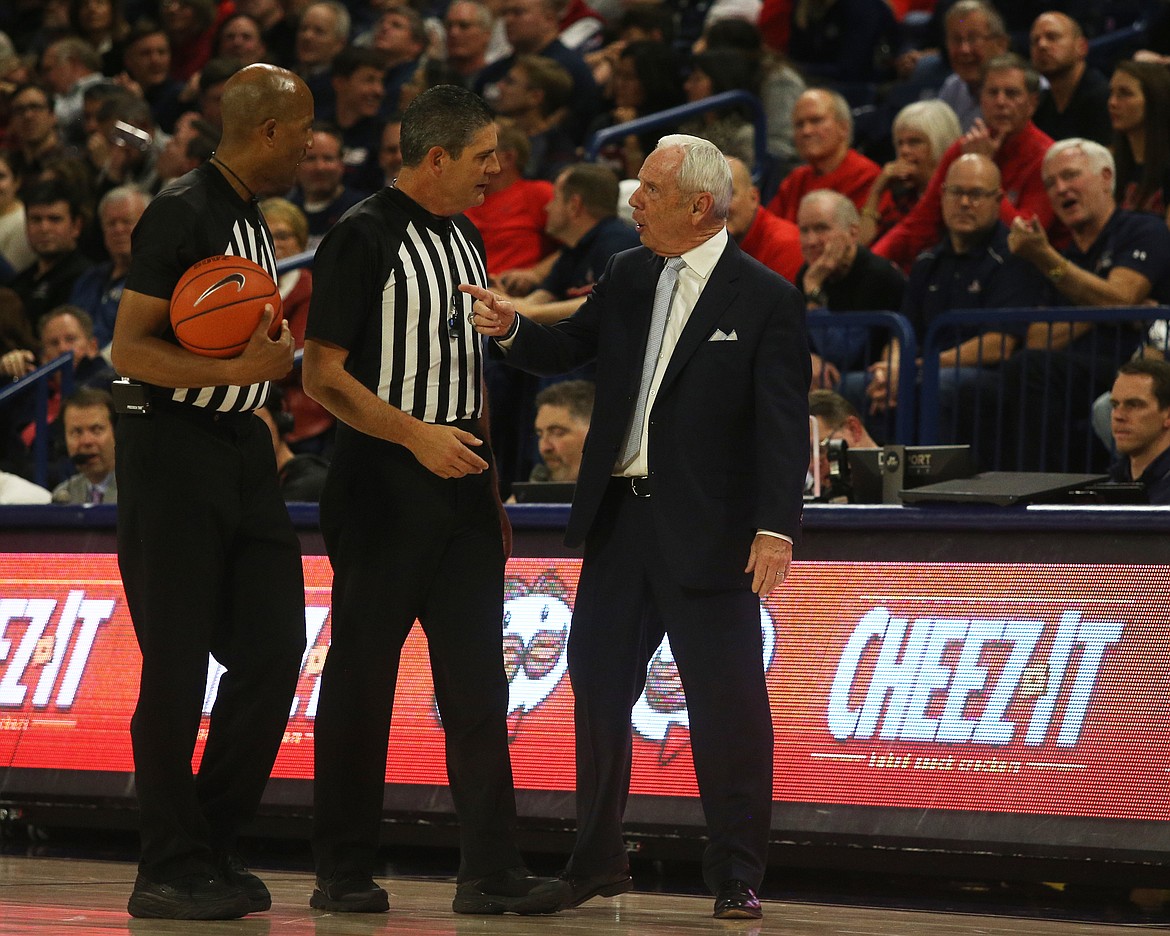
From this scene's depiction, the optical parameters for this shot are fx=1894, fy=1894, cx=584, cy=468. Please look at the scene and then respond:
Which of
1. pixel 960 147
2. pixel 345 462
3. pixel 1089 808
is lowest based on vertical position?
pixel 1089 808

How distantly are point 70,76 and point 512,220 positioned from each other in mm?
6030

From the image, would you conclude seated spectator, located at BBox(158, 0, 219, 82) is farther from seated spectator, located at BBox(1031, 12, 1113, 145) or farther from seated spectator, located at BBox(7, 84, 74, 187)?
seated spectator, located at BBox(1031, 12, 1113, 145)

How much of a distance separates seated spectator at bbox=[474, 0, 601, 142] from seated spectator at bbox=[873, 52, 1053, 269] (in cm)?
307

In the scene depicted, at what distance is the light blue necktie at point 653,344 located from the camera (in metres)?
5.40

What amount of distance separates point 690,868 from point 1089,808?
1512 mm

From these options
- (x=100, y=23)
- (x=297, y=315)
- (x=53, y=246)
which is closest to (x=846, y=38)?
(x=297, y=315)

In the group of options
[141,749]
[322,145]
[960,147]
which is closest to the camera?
[141,749]

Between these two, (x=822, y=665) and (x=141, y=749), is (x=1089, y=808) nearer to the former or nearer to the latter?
(x=822, y=665)

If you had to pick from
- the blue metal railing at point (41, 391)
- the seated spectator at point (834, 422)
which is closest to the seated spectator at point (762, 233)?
the seated spectator at point (834, 422)

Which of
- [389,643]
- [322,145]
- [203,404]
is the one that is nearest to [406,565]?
[389,643]

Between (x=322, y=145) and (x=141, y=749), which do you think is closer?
(x=141, y=749)

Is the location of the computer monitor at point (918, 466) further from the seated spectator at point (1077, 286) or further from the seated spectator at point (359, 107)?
the seated spectator at point (359, 107)

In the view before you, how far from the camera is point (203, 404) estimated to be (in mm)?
5051

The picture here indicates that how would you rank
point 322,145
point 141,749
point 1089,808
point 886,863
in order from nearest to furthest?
point 141,749 < point 1089,808 < point 886,863 < point 322,145
